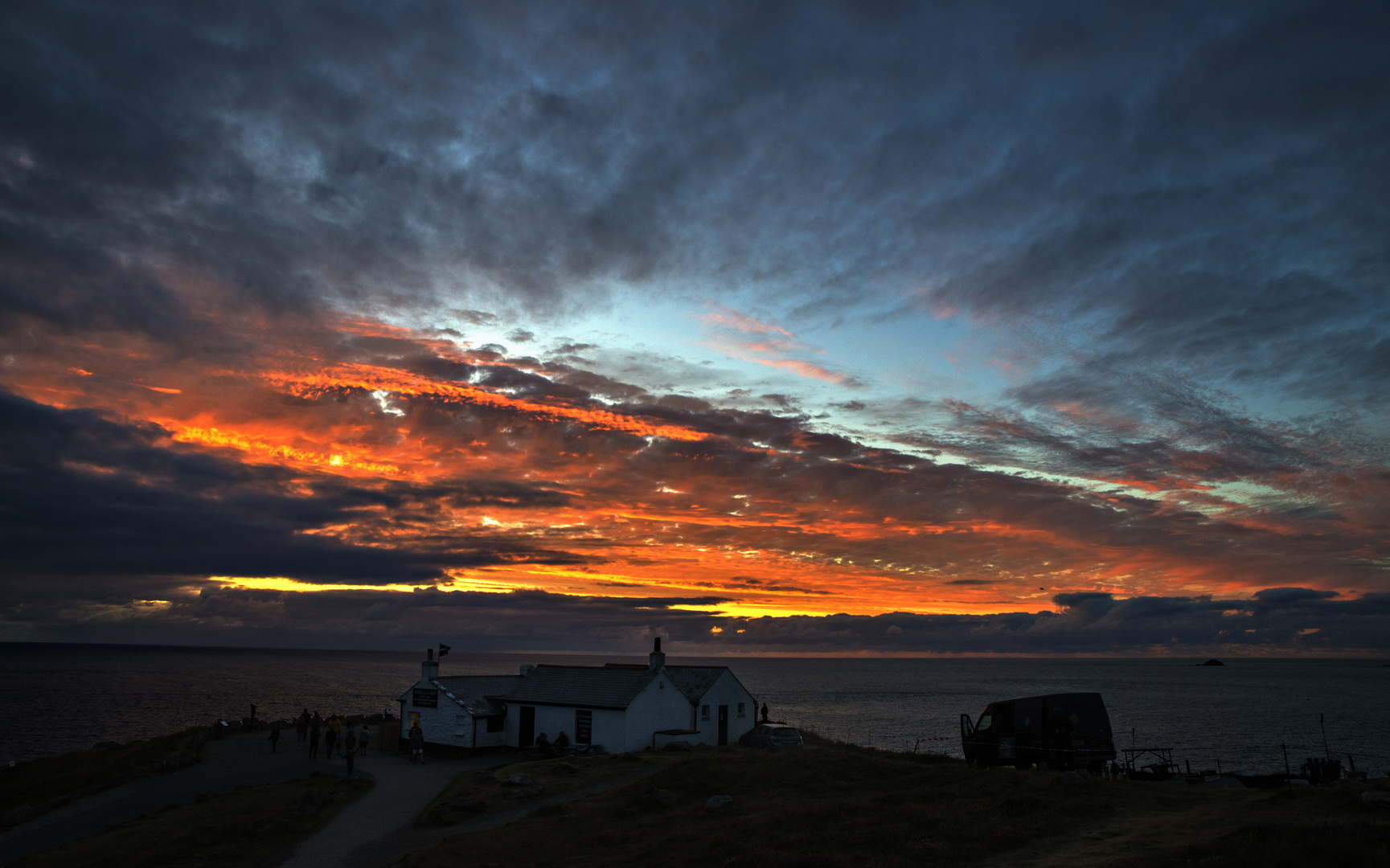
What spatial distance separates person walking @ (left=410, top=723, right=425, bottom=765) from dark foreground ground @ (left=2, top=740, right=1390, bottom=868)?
7.58 metres

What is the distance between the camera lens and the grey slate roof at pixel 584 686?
144ft

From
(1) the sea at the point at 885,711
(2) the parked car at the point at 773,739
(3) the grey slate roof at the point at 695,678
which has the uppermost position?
(3) the grey slate roof at the point at 695,678

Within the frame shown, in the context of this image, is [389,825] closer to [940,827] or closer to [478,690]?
[940,827]

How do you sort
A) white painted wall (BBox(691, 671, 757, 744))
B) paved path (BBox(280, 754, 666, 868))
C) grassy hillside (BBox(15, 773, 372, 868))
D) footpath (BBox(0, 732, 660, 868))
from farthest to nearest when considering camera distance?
white painted wall (BBox(691, 671, 757, 744)), grassy hillside (BBox(15, 773, 372, 868)), footpath (BBox(0, 732, 660, 868)), paved path (BBox(280, 754, 666, 868))

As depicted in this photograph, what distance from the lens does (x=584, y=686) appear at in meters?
46.1

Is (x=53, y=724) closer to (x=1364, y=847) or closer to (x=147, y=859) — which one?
(x=147, y=859)

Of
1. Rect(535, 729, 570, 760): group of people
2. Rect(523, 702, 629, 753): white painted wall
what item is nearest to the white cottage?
Rect(523, 702, 629, 753): white painted wall

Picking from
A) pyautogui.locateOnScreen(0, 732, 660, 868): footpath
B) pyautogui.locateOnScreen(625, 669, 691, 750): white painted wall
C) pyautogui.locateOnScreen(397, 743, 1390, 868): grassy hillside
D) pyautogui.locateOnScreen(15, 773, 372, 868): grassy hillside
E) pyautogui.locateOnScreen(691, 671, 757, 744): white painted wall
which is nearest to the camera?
pyautogui.locateOnScreen(397, 743, 1390, 868): grassy hillside

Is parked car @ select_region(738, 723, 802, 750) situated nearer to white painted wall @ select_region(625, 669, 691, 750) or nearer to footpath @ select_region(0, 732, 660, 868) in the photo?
white painted wall @ select_region(625, 669, 691, 750)

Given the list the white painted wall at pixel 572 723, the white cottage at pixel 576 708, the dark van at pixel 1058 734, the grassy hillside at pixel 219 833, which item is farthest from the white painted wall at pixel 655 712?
the dark van at pixel 1058 734

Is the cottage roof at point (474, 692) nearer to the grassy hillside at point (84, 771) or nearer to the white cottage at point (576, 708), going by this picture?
the white cottage at point (576, 708)

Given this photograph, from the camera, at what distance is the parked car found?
45.3 meters

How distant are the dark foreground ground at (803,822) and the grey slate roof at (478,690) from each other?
10668 millimetres

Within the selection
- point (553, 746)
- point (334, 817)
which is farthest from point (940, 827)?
point (553, 746)
